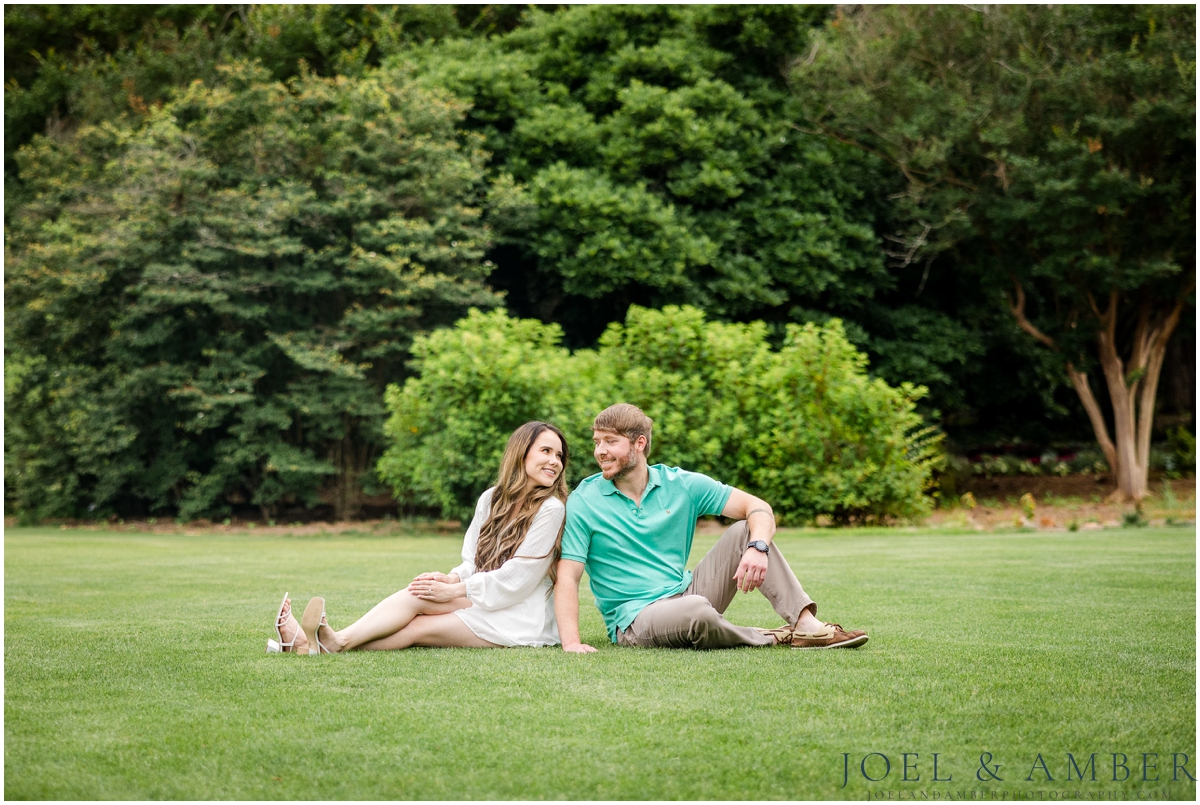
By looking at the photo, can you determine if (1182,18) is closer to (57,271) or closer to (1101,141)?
(1101,141)

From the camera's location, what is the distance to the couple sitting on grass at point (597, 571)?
5.29 metres

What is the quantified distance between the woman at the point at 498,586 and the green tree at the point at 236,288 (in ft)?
43.7

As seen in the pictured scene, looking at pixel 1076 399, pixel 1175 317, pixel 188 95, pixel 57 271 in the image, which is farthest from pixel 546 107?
pixel 1076 399

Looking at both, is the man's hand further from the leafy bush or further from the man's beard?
the leafy bush

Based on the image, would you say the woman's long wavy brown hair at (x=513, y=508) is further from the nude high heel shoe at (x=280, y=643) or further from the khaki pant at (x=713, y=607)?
the nude high heel shoe at (x=280, y=643)

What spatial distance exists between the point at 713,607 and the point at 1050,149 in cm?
1648

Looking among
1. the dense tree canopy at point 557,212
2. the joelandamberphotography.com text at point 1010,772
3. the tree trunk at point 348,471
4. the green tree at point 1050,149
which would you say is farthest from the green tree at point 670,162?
the joelandamberphotography.com text at point 1010,772

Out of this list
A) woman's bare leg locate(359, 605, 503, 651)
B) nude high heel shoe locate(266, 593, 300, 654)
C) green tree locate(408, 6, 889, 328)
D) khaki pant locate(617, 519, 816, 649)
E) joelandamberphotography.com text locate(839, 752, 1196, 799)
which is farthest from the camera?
green tree locate(408, 6, 889, 328)

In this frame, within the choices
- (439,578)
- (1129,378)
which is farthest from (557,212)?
(439,578)

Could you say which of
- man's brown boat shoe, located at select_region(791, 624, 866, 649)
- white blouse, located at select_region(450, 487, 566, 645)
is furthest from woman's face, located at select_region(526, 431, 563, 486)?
man's brown boat shoe, located at select_region(791, 624, 866, 649)

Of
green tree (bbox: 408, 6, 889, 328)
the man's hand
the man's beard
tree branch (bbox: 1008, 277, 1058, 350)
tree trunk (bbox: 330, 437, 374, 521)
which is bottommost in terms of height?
tree trunk (bbox: 330, 437, 374, 521)

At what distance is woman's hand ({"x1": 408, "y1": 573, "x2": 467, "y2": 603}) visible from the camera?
17.5 ft

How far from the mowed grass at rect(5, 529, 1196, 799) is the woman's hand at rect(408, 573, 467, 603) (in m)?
0.31

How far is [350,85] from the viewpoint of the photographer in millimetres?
19969
